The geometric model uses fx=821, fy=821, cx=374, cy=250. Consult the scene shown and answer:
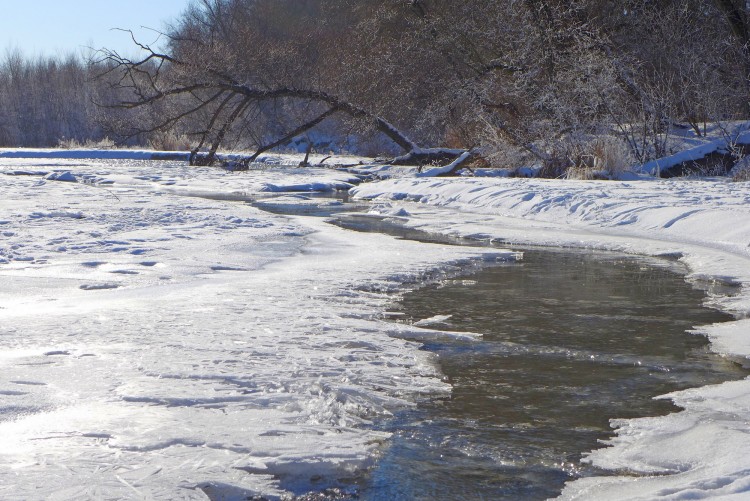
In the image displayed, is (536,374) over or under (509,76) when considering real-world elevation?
under

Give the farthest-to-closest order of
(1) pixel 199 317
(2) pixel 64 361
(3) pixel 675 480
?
(1) pixel 199 317, (2) pixel 64 361, (3) pixel 675 480

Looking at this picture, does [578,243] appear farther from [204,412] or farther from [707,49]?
[707,49]

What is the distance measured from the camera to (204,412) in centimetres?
283

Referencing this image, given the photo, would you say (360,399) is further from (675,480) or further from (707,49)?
(707,49)

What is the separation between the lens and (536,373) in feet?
11.4

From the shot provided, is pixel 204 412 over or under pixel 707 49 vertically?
under

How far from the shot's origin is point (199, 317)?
13.9 feet

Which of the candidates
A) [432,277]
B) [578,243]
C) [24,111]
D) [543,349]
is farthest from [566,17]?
[24,111]

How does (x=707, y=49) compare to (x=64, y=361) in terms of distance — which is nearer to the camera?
(x=64, y=361)

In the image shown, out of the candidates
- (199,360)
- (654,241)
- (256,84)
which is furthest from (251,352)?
(256,84)

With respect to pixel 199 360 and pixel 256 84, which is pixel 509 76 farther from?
pixel 199 360

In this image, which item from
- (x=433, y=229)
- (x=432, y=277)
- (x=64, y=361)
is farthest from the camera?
(x=433, y=229)

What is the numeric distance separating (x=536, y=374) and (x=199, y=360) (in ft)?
4.64

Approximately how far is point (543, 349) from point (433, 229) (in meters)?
5.03
